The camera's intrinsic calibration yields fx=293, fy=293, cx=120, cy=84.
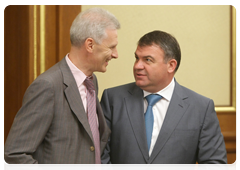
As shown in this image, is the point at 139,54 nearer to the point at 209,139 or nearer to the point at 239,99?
the point at 209,139

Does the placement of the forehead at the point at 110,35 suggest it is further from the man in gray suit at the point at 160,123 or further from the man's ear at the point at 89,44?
the man in gray suit at the point at 160,123

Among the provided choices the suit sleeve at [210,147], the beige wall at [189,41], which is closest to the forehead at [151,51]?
the suit sleeve at [210,147]

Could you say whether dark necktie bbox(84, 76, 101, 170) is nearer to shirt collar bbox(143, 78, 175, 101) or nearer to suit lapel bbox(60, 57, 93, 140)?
suit lapel bbox(60, 57, 93, 140)

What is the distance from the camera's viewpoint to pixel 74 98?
5.34ft

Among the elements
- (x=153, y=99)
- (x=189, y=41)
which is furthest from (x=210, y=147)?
(x=189, y=41)

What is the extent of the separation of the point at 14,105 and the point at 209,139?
6.13 feet

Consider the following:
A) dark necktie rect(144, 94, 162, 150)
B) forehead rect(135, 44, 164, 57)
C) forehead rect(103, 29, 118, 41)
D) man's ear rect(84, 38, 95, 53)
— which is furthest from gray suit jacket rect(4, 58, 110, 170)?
forehead rect(135, 44, 164, 57)

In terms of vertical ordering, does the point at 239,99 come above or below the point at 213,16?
below

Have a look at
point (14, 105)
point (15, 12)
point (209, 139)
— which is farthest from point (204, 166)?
point (15, 12)

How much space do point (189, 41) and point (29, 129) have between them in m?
2.01

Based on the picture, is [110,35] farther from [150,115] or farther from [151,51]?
[150,115]

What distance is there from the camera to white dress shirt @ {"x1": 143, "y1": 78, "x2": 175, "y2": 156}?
1.91 metres

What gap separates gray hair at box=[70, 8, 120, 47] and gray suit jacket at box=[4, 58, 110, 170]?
18cm

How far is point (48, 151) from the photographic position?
157 cm
